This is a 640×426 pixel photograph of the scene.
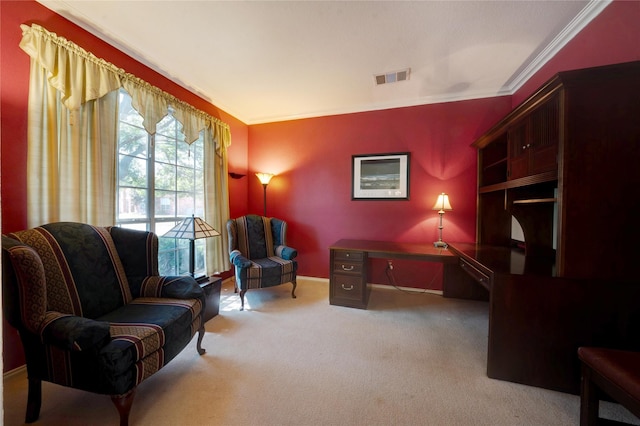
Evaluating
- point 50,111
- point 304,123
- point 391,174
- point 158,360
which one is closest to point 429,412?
point 158,360

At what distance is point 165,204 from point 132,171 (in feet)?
1.51

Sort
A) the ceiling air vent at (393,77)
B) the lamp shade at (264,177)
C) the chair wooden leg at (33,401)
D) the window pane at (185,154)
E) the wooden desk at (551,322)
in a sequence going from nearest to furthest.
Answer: the chair wooden leg at (33,401)
the wooden desk at (551,322)
the ceiling air vent at (393,77)
the window pane at (185,154)
the lamp shade at (264,177)

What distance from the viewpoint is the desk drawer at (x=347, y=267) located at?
2.65 m

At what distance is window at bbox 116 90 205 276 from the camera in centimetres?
217

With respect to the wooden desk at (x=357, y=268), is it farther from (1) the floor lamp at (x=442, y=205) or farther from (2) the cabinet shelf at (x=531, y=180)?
(2) the cabinet shelf at (x=531, y=180)

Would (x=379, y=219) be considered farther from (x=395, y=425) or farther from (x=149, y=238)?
(x=149, y=238)

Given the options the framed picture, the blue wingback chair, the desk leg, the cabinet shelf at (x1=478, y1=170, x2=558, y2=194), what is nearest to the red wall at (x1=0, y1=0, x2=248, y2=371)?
the blue wingback chair

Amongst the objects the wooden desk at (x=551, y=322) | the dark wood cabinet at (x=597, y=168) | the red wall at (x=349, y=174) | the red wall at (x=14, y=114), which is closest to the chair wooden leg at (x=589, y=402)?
the wooden desk at (x=551, y=322)

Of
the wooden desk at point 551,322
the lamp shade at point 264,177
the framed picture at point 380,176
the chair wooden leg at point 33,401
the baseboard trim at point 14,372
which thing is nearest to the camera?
the chair wooden leg at point 33,401

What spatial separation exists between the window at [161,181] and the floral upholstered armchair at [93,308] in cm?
60

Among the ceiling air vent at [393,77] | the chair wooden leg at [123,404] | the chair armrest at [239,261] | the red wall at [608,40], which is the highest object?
the ceiling air vent at [393,77]

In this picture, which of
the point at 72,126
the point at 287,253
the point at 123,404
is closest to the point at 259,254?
the point at 287,253

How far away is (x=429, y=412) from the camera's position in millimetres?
1357

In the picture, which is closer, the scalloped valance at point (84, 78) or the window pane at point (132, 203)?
the scalloped valance at point (84, 78)
